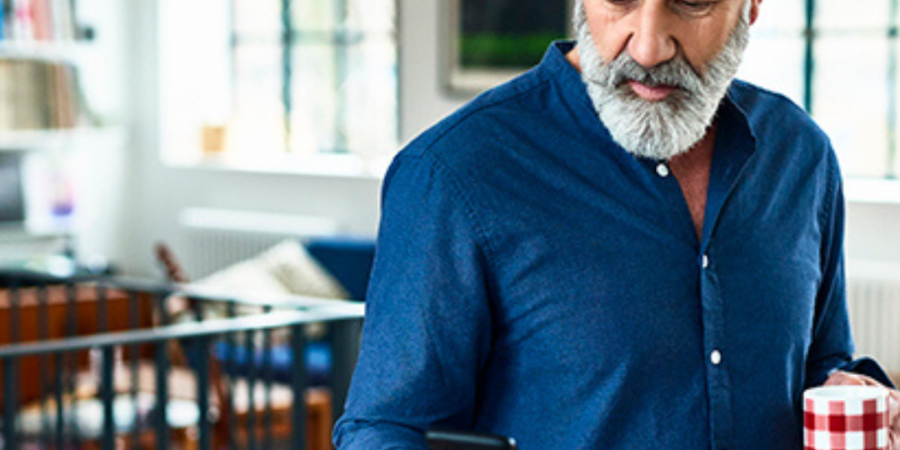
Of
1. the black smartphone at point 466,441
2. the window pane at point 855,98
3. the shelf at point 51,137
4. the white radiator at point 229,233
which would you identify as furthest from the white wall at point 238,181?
the black smartphone at point 466,441

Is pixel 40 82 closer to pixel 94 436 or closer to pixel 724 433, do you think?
pixel 94 436

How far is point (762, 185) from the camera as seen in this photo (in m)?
1.39

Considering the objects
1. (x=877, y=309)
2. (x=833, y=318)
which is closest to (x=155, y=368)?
(x=833, y=318)

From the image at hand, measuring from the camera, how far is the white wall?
7301 millimetres

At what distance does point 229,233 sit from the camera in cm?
832

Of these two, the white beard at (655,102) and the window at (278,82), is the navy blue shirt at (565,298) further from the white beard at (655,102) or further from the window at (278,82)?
the window at (278,82)

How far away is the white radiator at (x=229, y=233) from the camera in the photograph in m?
7.94

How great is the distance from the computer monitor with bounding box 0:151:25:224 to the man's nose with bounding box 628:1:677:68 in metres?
7.24

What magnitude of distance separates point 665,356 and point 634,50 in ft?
0.88

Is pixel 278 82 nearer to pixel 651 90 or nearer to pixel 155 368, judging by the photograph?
pixel 155 368

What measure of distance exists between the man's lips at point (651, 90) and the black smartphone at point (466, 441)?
1.32ft

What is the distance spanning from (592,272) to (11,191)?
7254 millimetres

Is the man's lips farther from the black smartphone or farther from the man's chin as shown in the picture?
the black smartphone

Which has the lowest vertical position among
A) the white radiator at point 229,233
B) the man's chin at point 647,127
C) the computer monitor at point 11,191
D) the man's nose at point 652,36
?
the white radiator at point 229,233
